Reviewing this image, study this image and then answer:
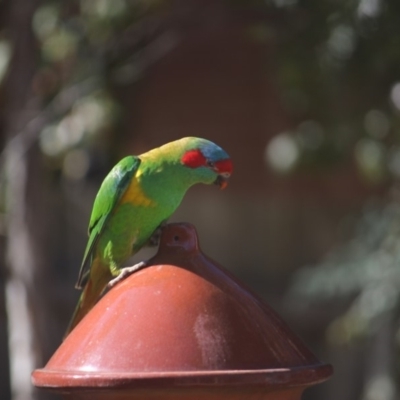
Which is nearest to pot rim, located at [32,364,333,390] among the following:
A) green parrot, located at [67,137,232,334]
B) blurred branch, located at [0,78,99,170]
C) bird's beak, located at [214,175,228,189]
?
green parrot, located at [67,137,232,334]

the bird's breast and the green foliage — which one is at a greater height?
the green foliage

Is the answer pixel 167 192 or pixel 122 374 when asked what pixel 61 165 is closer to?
pixel 167 192

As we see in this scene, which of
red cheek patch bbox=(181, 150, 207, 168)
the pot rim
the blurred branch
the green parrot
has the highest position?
the blurred branch

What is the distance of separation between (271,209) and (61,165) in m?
2.69

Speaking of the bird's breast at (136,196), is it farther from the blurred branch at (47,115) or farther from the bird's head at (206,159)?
the blurred branch at (47,115)

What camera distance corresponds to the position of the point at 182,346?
1998 millimetres

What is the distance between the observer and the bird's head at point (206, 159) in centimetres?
299

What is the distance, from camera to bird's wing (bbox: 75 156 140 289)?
3.12 meters

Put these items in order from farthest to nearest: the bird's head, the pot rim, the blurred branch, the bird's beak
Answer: the blurred branch → the bird's beak → the bird's head → the pot rim

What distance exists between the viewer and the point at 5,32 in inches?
220

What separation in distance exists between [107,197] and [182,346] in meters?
1.25

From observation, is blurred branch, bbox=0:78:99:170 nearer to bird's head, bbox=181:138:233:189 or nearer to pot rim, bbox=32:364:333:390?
bird's head, bbox=181:138:233:189

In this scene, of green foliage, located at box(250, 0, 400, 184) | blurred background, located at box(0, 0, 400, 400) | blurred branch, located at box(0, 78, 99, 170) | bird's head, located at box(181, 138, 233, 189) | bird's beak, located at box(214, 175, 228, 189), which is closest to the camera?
bird's head, located at box(181, 138, 233, 189)

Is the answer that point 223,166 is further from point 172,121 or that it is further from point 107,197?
point 172,121
